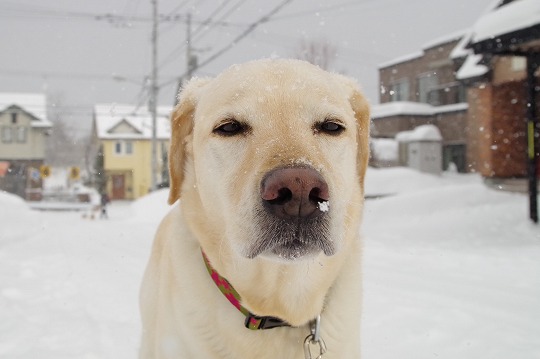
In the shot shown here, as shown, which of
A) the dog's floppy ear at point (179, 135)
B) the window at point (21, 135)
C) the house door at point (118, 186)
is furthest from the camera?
the house door at point (118, 186)

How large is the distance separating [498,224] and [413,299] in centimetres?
531

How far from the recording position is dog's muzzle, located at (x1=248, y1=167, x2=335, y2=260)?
1720 millimetres

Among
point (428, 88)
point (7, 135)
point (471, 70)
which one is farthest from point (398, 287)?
point (7, 135)

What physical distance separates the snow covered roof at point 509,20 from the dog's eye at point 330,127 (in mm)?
7292

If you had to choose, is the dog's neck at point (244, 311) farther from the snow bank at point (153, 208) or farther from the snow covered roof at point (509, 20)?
the snow bank at point (153, 208)

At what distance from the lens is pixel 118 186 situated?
49594mm

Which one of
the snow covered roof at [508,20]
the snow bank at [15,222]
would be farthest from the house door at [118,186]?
the snow covered roof at [508,20]

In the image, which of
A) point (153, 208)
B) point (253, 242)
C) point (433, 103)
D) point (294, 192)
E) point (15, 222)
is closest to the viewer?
point (294, 192)

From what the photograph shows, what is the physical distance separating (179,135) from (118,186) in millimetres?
49269

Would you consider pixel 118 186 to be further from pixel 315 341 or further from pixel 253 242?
pixel 253 242

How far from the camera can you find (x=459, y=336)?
4.02m

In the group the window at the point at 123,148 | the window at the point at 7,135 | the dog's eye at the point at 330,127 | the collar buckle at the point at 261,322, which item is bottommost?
the collar buckle at the point at 261,322

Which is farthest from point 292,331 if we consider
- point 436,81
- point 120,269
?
→ point 436,81

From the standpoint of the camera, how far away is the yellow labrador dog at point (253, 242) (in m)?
2.07
